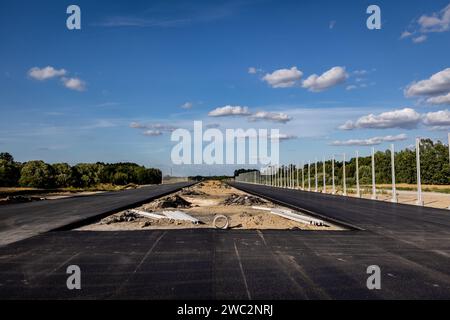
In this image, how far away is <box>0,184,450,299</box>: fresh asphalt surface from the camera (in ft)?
22.9

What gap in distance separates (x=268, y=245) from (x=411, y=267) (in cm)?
394

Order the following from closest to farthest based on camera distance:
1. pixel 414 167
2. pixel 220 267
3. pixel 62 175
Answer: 1. pixel 220 267
2. pixel 414 167
3. pixel 62 175

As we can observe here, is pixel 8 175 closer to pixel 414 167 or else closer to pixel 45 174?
pixel 45 174

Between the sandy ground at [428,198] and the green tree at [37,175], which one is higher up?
the green tree at [37,175]

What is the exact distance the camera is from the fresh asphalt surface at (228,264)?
697cm

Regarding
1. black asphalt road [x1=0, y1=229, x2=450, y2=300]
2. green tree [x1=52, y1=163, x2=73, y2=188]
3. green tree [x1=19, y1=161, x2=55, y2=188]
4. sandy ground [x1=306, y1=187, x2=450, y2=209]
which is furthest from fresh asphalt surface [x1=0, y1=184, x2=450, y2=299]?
green tree [x1=52, y1=163, x2=73, y2=188]

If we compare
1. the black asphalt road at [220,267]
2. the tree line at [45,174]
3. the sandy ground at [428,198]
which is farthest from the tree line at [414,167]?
the black asphalt road at [220,267]

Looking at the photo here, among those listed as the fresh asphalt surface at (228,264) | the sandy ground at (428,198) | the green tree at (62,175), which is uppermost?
the green tree at (62,175)

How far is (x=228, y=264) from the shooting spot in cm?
920

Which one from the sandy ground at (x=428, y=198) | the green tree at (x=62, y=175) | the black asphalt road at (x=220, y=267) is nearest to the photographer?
the black asphalt road at (x=220, y=267)

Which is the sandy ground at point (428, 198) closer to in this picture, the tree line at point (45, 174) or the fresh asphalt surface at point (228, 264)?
the fresh asphalt surface at point (228, 264)

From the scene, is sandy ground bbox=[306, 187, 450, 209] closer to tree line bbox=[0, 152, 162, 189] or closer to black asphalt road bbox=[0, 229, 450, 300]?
black asphalt road bbox=[0, 229, 450, 300]

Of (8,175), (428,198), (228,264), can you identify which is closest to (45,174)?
(8,175)
